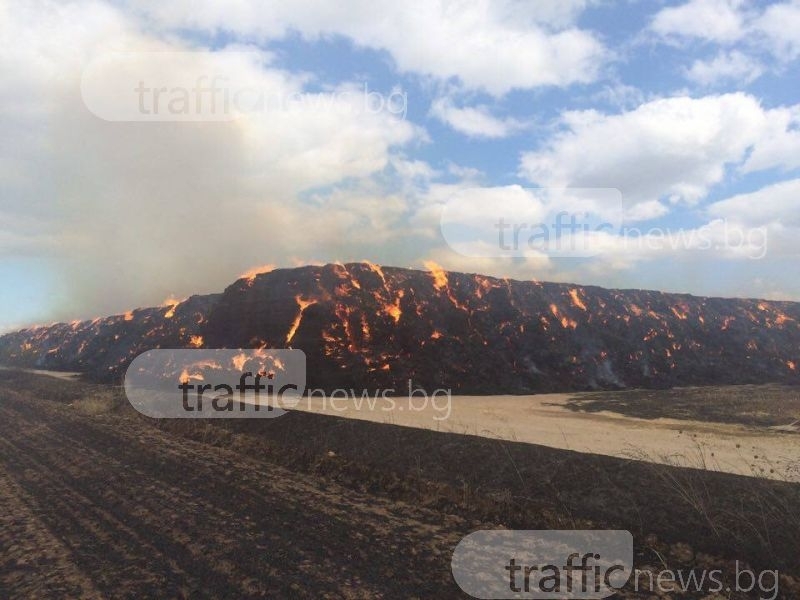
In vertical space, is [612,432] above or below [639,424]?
above

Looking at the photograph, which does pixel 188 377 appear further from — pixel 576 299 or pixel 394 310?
pixel 576 299

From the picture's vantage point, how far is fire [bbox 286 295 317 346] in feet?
130

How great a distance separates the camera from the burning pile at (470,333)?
130ft

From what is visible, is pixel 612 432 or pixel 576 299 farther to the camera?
pixel 576 299

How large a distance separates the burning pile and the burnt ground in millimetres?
21625

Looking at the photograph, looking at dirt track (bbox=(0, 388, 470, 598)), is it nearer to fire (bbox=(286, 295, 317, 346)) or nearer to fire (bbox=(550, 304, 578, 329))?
fire (bbox=(286, 295, 317, 346))

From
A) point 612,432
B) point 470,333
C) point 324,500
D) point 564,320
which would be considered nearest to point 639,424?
point 612,432

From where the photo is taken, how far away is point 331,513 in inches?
387

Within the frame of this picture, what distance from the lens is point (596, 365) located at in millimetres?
45781

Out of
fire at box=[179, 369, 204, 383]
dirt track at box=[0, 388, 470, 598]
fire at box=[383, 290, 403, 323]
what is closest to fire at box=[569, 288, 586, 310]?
fire at box=[383, 290, 403, 323]

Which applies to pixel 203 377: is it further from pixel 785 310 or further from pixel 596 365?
pixel 785 310

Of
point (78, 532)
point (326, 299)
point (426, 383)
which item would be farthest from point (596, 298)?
point (78, 532)

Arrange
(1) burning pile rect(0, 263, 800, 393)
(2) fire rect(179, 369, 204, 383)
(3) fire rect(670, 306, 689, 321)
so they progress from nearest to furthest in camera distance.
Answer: (2) fire rect(179, 369, 204, 383)
(1) burning pile rect(0, 263, 800, 393)
(3) fire rect(670, 306, 689, 321)

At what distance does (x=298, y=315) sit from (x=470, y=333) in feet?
57.2
